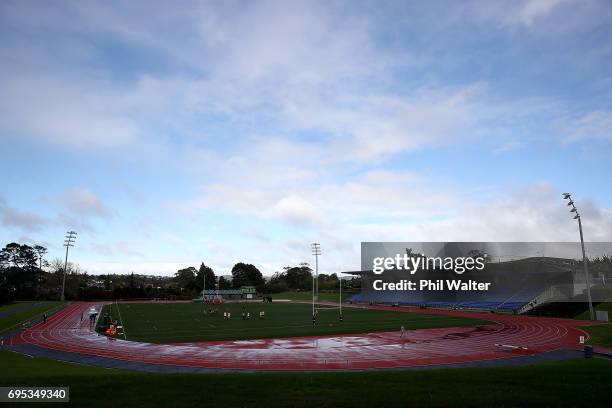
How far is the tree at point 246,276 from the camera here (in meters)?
160

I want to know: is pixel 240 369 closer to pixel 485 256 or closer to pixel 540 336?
pixel 540 336

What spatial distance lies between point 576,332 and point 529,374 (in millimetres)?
25612

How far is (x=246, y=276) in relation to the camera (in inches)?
6363

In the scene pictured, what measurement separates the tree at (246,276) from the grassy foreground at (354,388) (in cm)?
14207

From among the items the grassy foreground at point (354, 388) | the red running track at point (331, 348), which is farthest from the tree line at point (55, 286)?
the grassy foreground at point (354, 388)

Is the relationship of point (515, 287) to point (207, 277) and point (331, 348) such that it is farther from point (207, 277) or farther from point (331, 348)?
point (207, 277)

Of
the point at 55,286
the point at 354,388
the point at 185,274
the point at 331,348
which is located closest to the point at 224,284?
the point at 185,274

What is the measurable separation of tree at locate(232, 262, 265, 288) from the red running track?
119110 mm

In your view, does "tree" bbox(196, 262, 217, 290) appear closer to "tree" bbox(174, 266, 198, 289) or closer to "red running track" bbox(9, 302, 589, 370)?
"tree" bbox(174, 266, 198, 289)

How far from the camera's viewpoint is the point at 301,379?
17656 millimetres

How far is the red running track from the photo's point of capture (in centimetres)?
2475

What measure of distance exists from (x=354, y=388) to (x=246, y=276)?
149173 millimetres

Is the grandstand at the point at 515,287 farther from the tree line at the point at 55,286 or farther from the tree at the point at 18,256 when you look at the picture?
the tree at the point at 18,256

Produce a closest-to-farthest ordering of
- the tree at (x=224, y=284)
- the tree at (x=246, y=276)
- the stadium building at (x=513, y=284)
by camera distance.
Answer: the stadium building at (x=513, y=284) → the tree at (x=246, y=276) → the tree at (x=224, y=284)
